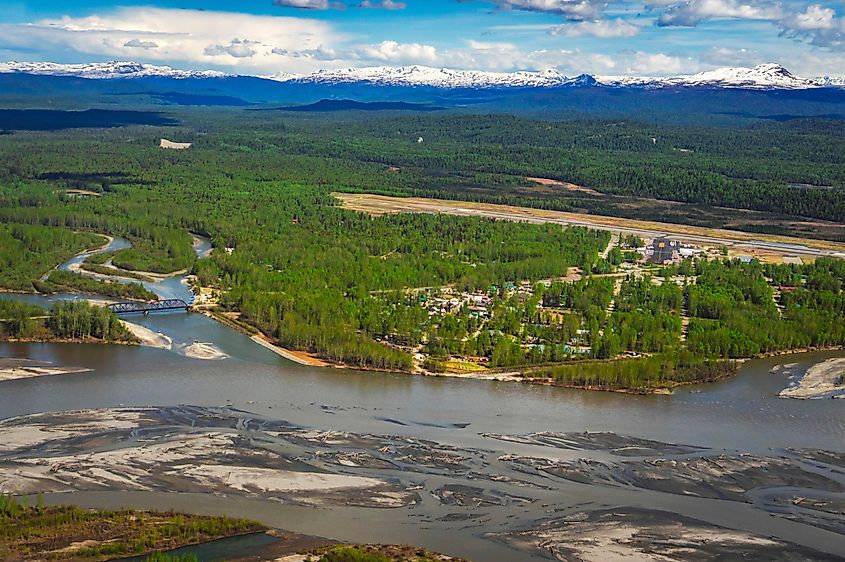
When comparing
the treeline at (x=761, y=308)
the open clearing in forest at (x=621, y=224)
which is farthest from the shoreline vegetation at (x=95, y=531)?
the open clearing in forest at (x=621, y=224)

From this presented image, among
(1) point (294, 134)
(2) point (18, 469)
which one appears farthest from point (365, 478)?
(1) point (294, 134)

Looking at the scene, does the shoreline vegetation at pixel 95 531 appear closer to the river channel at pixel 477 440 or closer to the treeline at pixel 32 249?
the river channel at pixel 477 440

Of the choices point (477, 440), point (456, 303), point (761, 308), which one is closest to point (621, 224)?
point (761, 308)

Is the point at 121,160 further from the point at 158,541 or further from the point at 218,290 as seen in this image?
the point at 158,541

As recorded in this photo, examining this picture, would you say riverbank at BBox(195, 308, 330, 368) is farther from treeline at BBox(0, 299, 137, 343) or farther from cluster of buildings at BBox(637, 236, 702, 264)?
cluster of buildings at BBox(637, 236, 702, 264)

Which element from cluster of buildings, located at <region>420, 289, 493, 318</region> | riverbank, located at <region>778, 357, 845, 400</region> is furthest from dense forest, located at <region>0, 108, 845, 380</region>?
riverbank, located at <region>778, 357, 845, 400</region>

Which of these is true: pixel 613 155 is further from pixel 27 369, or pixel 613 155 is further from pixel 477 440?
pixel 477 440
